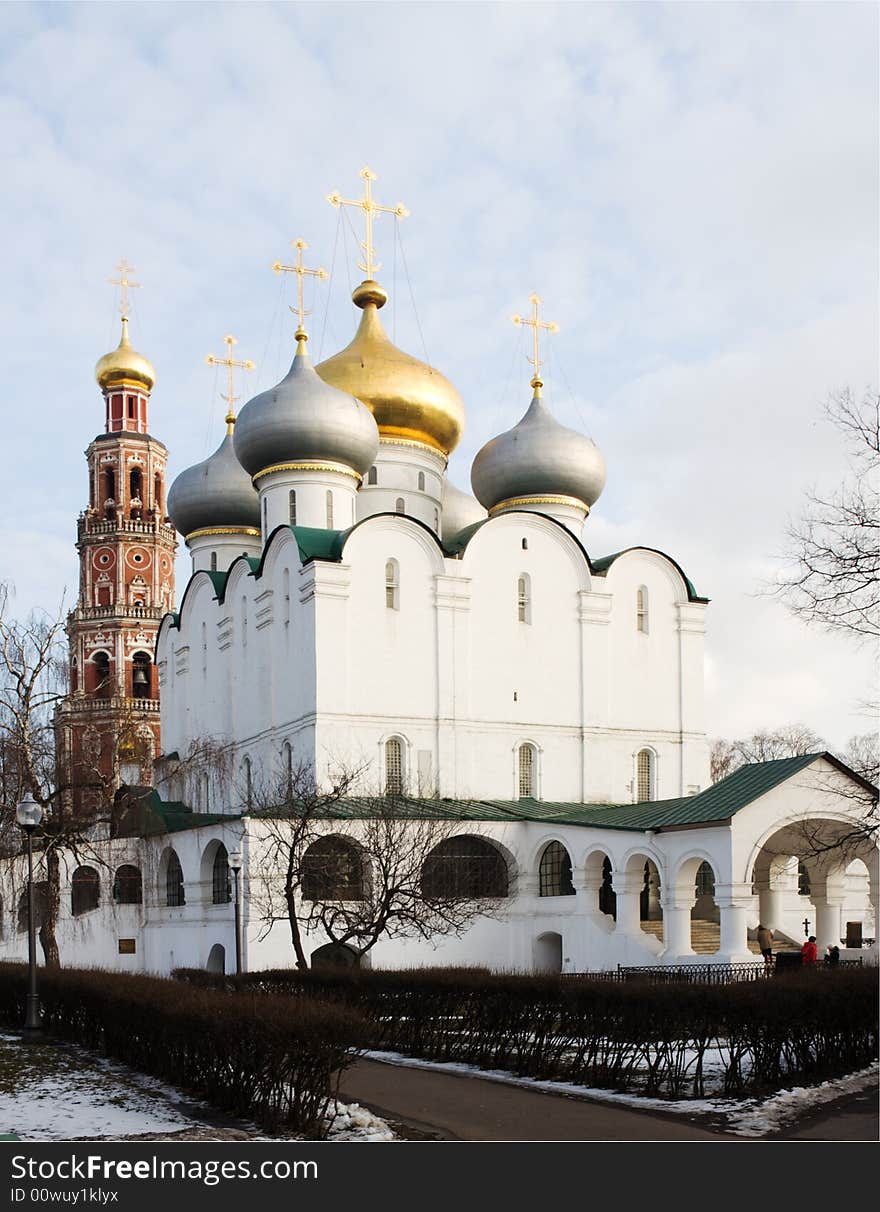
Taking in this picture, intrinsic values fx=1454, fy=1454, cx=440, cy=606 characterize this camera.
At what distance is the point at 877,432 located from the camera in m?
14.7

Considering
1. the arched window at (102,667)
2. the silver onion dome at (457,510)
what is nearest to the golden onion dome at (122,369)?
the arched window at (102,667)

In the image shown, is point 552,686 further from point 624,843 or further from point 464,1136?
point 464,1136

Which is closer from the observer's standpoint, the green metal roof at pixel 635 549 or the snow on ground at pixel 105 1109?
the snow on ground at pixel 105 1109

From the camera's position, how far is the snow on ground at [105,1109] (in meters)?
10.6

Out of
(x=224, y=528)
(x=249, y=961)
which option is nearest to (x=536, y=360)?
(x=224, y=528)

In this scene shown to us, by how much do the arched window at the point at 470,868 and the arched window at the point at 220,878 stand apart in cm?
478

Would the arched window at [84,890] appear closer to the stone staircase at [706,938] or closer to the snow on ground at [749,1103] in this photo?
the stone staircase at [706,938]

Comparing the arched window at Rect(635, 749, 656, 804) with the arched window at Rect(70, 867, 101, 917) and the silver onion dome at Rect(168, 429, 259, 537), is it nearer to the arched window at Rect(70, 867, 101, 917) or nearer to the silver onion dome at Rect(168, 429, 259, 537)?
the silver onion dome at Rect(168, 429, 259, 537)

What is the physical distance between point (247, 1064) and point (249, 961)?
1777cm

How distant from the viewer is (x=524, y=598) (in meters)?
34.8

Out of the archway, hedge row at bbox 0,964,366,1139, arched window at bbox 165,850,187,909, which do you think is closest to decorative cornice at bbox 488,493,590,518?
the archway

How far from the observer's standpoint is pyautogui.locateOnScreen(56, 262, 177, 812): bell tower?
55.1 meters

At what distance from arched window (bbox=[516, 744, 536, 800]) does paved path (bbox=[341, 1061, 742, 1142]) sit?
19.0m

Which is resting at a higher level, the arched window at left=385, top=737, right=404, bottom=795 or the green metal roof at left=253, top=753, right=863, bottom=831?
the arched window at left=385, top=737, right=404, bottom=795
